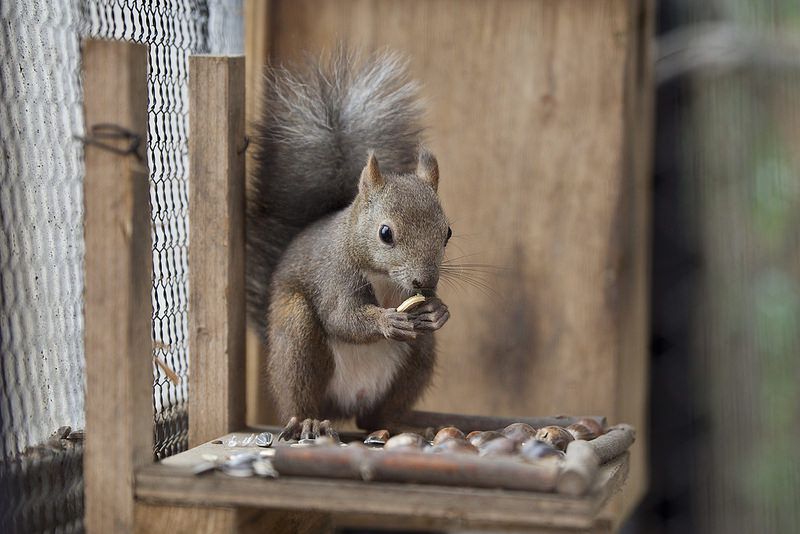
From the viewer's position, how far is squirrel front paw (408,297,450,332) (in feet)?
4.36

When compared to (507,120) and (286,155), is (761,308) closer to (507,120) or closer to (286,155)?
(507,120)

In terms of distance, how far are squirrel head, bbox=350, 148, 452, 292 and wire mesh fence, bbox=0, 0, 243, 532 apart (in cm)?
28

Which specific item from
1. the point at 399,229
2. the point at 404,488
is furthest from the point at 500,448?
the point at 399,229

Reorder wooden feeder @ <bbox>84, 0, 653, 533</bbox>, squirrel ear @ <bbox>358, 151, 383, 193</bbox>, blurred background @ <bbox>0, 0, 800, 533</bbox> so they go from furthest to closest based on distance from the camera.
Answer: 1. blurred background @ <bbox>0, 0, 800, 533</bbox>
2. wooden feeder @ <bbox>84, 0, 653, 533</bbox>
3. squirrel ear @ <bbox>358, 151, 383, 193</bbox>

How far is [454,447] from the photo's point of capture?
45.7 inches

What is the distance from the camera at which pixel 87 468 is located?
1138 mm

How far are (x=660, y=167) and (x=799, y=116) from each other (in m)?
0.27

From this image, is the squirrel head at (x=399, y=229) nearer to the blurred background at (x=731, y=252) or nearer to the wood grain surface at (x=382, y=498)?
the wood grain surface at (x=382, y=498)

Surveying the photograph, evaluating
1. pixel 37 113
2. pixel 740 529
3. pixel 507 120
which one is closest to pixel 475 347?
pixel 507 120

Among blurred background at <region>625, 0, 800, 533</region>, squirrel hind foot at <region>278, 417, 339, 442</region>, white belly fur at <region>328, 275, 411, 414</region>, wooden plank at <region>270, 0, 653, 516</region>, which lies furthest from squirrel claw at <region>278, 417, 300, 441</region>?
blurred background at <region>625, 0, 800, 533</region>

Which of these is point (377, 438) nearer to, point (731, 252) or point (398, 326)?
point (398, 326)

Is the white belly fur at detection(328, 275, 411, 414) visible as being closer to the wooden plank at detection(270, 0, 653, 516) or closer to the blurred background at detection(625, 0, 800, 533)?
the wooden plank at detection(270, 0, 653, 516)

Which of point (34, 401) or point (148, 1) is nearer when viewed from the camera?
point (34, 401)

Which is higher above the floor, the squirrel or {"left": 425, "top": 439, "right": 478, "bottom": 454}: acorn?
the squirrel
